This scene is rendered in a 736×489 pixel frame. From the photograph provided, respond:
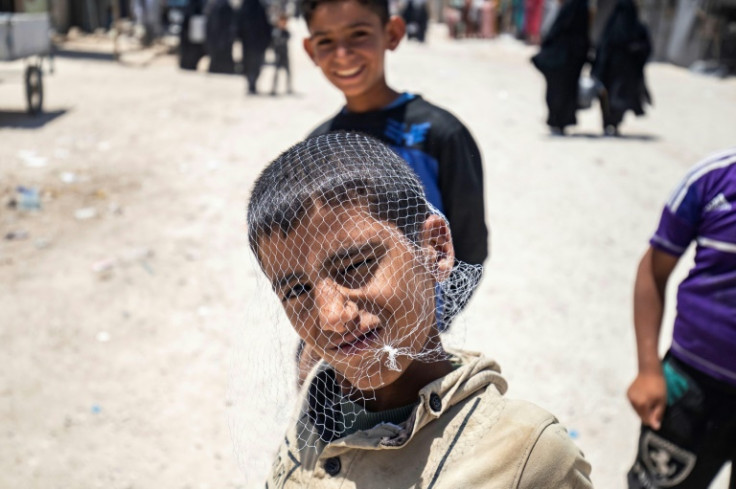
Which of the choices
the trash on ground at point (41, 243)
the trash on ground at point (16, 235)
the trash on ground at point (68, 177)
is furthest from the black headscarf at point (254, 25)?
the trash on ground at point (41, 243)

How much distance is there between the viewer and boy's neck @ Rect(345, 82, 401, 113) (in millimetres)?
2088

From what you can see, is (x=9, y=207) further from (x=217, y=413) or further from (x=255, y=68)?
(x=255, y=68)

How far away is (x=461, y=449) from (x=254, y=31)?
1323 cm

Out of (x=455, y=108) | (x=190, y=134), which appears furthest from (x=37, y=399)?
(x=455, y=108)

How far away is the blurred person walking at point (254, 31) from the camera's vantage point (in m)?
12.8

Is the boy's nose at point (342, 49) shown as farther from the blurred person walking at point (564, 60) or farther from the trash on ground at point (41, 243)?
the blurred person walking at point (564, 60)

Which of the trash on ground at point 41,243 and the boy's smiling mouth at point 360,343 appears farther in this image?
the trash on ground at point 41,243

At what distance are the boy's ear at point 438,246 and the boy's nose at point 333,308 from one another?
201 millimetres

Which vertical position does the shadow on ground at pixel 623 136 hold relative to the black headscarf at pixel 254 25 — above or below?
below

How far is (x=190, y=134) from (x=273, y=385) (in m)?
7.69

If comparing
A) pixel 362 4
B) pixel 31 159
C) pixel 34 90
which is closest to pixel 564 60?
pixel 31 159

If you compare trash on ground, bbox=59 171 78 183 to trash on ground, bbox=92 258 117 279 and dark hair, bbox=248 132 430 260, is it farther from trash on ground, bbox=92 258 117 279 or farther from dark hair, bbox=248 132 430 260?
dark hair, bbox=248 132 430 260

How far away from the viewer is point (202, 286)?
15.4ft

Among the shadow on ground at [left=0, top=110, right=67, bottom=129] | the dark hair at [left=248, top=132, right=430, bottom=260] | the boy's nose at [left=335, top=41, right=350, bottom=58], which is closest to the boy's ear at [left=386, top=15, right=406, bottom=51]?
the boy's nose at [left=335, top=41, right=350, bottom=58]
